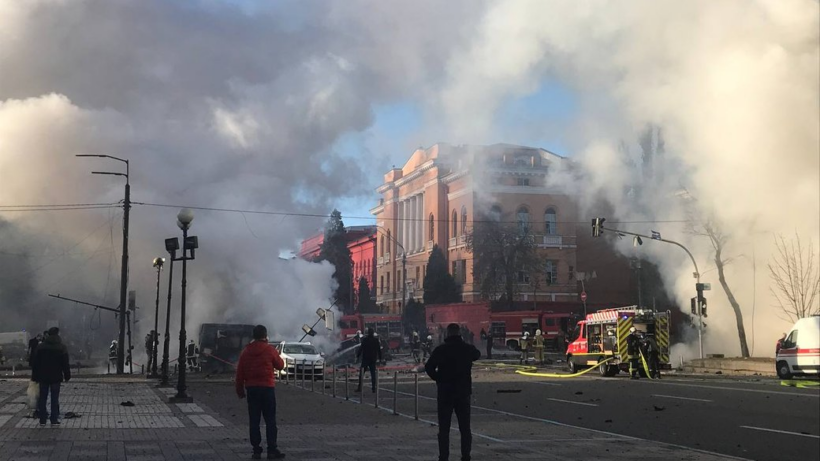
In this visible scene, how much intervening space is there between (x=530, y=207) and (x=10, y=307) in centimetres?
3912

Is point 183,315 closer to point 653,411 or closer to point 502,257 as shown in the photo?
point 653,411

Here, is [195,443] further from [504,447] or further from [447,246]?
[447,246]

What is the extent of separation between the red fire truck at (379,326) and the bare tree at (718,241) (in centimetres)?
2091

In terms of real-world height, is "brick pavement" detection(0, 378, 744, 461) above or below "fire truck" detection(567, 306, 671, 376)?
below

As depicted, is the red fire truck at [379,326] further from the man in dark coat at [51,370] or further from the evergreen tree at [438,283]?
the man in dark coat at [51,370]

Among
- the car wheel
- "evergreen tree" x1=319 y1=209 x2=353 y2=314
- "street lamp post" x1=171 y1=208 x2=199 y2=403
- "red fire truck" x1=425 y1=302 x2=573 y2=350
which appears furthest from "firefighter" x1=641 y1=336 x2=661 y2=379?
"evergreen tree" x1=319 y1=209 x2=353 y2=314

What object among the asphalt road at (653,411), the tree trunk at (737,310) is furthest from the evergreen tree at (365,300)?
the asphalt road at (653,411)

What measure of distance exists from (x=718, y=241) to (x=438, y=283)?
30.6 meters

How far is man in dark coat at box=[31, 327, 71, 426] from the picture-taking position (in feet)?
49.4

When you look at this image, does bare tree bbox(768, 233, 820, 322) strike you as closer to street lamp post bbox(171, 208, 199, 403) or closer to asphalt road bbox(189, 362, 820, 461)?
asphalt road bbox(189, 362, 820, 461)

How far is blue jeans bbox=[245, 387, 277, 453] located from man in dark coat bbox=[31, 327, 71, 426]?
210 inches

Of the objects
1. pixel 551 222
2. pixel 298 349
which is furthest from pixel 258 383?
pixel 551 222

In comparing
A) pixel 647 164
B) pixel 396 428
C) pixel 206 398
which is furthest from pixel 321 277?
pixel 396 428

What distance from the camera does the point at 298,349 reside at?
3550cm
